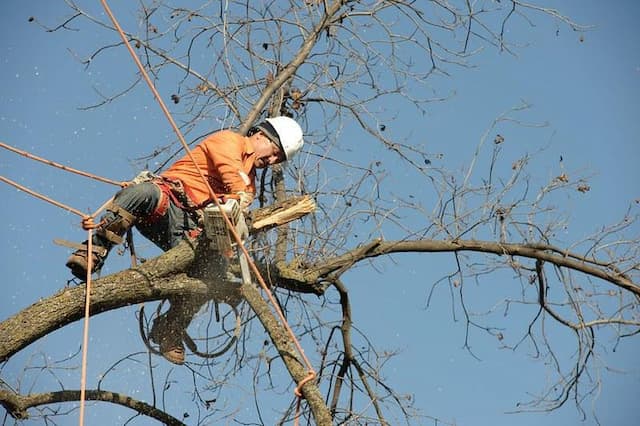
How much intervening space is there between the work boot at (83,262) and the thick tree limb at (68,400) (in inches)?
27.0

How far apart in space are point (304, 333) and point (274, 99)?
5.49 ft

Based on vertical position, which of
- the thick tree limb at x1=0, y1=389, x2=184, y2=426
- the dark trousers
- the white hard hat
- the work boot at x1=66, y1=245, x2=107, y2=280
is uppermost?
the white hard hat

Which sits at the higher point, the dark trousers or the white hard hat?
the white hard hat

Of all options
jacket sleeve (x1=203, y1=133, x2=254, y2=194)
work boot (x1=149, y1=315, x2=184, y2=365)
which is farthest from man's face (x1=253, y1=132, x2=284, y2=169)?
work boot (x1=149, y1=315, x2=184, y2=365)

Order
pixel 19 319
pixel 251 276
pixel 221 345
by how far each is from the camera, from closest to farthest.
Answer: pixel 19 319 → pixel 251 276 → pixel 221 345

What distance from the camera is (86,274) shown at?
6.15 m

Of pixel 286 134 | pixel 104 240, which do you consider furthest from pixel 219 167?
pixel 104 240

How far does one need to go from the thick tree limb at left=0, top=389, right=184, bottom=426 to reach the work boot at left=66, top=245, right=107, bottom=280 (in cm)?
69

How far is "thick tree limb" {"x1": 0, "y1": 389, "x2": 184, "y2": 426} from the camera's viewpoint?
6.32m

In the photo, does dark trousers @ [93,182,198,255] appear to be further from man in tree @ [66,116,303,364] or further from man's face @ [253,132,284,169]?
man's face @ [253,132,284,169]

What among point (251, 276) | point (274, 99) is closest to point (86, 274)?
point (251, 276)

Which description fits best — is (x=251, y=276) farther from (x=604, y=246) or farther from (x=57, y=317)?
(x=604, y=246)

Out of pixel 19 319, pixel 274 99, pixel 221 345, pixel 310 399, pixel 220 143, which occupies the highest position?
pixel 274 99

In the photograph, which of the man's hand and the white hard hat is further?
the white hard hat
